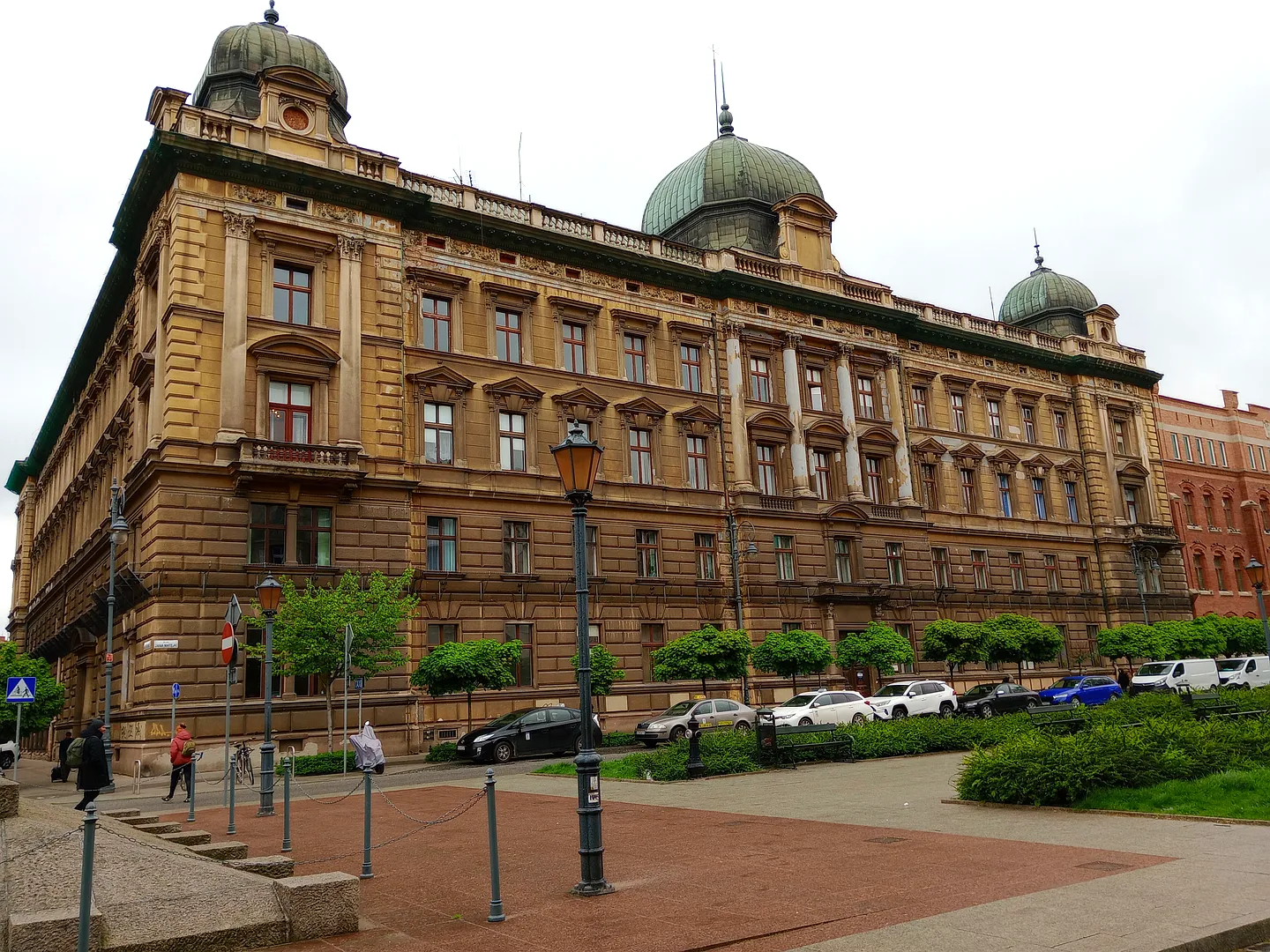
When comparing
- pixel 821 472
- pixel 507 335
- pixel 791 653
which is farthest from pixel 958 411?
pixel 507 335

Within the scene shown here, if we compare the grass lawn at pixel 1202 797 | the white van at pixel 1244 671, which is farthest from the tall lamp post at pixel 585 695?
the white van at pixel 1244 671

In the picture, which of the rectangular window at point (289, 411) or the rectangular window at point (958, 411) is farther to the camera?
the rectangular window at point (958, 411)

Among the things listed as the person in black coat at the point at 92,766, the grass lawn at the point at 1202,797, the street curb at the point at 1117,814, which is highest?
the person in black coat at the point at 92,766

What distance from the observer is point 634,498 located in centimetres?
4069

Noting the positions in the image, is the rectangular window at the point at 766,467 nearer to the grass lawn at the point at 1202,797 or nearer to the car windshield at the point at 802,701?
the car windshield at the point at 802,701

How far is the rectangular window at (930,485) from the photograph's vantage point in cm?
5128

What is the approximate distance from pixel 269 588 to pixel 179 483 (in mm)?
12302

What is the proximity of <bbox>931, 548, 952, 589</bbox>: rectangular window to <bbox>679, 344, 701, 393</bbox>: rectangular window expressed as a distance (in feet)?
52.5

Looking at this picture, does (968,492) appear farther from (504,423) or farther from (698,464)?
(504,423)

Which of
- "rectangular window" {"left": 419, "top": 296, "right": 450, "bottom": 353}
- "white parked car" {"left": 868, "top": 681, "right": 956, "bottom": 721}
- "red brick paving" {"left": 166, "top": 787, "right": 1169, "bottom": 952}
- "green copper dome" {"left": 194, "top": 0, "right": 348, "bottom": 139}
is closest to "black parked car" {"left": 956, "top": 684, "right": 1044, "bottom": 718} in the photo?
"white parked car" {"left": 868, "top": 681, "right": 956, "bottom": 721}

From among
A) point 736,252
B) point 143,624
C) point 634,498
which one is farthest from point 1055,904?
point 736,252

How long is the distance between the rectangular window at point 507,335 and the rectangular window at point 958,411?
2545 cm

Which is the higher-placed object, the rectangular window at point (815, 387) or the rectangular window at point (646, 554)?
the rectangular window at point (815, 387)

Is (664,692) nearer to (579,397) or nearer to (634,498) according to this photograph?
(634,498)
